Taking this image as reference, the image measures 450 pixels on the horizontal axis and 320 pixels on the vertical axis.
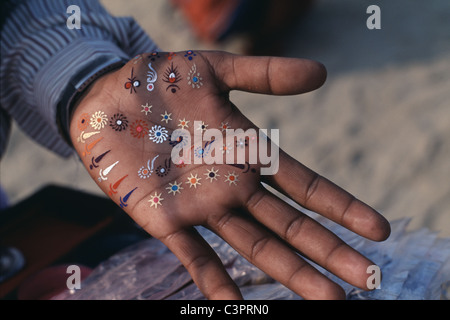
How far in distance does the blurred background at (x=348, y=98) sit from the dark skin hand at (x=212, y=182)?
120 centimetres

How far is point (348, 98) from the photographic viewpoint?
8.89 feet

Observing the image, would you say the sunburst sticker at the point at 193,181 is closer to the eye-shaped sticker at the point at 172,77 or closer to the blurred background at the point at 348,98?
the eye-shaped sticker at the point at 172,77

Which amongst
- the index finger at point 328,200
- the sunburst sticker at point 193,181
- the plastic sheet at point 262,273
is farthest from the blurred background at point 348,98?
the sunburst sticker at point 193,181

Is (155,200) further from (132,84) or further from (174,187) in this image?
(132,84)

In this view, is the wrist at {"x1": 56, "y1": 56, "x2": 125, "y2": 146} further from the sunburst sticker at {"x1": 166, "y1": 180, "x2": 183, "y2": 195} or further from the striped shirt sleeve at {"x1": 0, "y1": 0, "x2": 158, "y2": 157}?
the sunburst sticker at {"x1": 166, "y1": 180, "x2": 183, "y2": 195}

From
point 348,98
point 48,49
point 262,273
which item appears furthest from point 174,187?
point 348,98

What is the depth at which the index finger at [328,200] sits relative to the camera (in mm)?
923

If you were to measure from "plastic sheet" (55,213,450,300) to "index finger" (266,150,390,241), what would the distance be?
0.46 feet

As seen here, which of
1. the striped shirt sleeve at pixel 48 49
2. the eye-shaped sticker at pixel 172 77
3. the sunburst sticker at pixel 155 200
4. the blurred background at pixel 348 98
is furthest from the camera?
the blurred background at pixel 348 98

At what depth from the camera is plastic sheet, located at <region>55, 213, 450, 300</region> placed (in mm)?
958

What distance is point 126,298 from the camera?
3.52ft

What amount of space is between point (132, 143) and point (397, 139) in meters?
1.79

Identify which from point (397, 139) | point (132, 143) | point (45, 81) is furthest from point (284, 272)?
point (397, 139)
